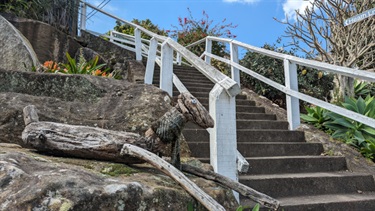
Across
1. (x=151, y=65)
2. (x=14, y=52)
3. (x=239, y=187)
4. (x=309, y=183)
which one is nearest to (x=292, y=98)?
(x=309, y=183)

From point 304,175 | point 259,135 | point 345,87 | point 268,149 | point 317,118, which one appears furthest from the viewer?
point 345,87

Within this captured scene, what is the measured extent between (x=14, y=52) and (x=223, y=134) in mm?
4353

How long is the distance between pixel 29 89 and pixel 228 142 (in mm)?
2013

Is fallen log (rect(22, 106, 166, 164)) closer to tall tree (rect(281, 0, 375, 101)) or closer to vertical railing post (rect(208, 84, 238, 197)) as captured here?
vertical railing post (rect(208, 84, 238, 197))

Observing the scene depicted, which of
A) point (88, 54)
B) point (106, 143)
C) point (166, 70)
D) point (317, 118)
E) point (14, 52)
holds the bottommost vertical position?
point (106, 143)

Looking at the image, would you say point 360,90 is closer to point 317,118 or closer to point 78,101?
point 317,118

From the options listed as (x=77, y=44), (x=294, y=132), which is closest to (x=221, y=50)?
(x=77, y=44)

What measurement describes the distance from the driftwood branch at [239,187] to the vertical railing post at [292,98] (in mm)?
2777

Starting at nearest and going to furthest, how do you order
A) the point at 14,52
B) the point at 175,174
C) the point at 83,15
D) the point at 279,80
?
the point at 175,174 < the point at 14,52 < the point at 279,80 < the point at 83,15

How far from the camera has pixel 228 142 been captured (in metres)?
2.36

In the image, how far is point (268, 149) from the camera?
3.83 meters

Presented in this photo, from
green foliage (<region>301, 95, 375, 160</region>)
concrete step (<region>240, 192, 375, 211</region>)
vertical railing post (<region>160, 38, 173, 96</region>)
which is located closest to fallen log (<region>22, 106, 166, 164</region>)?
concrete step (<region>240, 192, 375, 211</region>)

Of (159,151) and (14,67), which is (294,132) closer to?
(159,151)

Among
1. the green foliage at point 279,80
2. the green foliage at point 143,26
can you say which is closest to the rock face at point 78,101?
the green foliage at point 279,80
